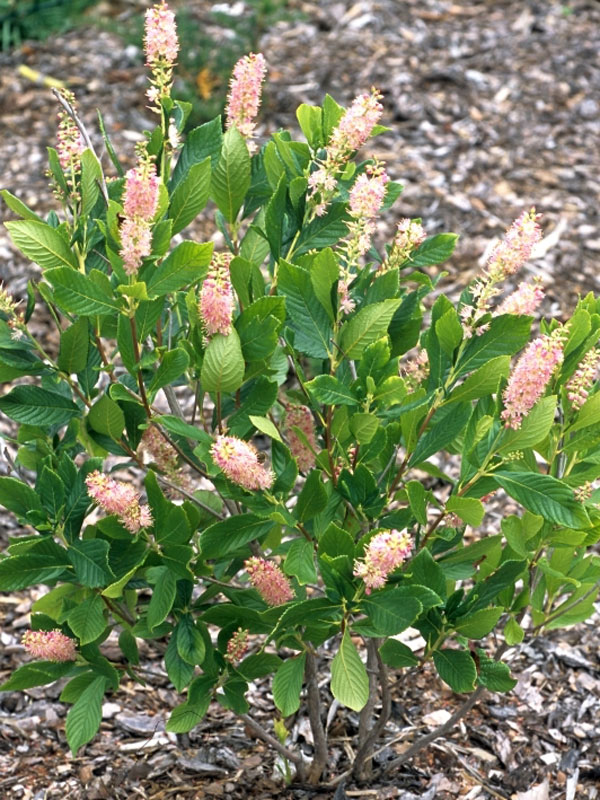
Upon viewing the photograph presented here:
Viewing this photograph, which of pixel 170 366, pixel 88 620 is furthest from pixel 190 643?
pixel 170 366

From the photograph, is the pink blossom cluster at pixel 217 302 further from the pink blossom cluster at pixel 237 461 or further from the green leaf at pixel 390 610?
the green leaf at pixel 390 610

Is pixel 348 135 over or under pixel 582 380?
over

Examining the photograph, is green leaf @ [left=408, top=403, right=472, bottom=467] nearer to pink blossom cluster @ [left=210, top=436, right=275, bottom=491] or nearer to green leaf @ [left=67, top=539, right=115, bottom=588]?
pink blossom cluster @ [left=210, top=436, right=275, bottom=491]

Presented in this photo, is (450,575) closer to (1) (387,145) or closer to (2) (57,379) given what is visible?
(2) (57,379)

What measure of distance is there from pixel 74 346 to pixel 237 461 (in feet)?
1.54

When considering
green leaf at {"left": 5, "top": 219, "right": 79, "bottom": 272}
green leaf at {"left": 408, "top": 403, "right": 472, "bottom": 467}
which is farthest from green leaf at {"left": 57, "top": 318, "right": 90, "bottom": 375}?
green leaf at {"left": 408, "top": 403, "right": 472, "bottom": 467}

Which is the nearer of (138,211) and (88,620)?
(138,211)

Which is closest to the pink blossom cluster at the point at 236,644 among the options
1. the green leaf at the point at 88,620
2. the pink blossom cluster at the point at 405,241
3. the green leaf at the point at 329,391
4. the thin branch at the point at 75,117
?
the green leaf at the point at 88,620

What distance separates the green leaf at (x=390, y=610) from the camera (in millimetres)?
1960

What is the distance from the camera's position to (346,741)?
3.03 m

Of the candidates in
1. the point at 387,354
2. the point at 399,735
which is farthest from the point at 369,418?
the point at 399,735

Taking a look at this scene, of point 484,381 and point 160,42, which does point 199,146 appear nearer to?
point 160,42

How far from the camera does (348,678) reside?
2.08m

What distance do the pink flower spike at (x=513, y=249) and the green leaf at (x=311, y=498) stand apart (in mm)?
484
